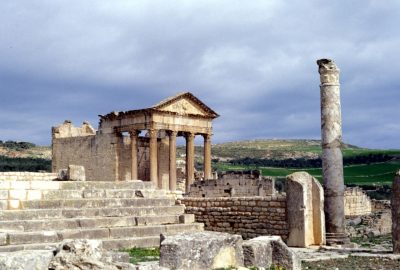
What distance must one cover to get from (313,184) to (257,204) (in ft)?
5.58

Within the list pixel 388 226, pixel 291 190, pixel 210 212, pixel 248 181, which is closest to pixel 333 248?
pixel 291 190

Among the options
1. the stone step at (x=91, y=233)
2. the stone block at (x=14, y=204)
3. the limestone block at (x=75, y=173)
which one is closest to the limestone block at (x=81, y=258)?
the stone step at (x=91, y=233)

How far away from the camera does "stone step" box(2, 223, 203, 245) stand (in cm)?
1204

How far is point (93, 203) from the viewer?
14.7 meters

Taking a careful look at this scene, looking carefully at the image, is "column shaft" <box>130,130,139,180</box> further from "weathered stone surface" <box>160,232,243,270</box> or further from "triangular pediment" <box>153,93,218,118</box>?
"weathered stone surface" <box>160,232,243,270</box>

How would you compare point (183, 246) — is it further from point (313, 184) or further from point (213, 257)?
point (313, 184)

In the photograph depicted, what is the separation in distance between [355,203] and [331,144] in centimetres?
1739

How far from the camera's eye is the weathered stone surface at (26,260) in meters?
7.47

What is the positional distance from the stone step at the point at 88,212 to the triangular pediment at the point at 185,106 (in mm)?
20109

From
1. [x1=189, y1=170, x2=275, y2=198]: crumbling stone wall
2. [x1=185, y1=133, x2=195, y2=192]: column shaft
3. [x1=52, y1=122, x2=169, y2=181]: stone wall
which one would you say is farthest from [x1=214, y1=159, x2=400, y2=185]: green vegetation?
[x1=189, y1=170, x2=275, y2=198]: crumbling stone wall

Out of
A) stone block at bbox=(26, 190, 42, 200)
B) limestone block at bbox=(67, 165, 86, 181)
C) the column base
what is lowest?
the column base

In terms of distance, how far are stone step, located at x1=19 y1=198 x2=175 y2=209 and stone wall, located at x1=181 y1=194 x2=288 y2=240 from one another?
5.37 ft

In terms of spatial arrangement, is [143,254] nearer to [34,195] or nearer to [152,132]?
[34,195]

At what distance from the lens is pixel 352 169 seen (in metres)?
70.2
